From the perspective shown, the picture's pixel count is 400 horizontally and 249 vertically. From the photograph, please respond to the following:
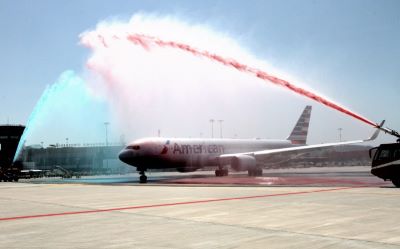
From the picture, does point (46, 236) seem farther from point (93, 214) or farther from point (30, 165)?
point (30, 165)

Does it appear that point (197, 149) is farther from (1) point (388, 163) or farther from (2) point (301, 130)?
(1) point (388, 163)

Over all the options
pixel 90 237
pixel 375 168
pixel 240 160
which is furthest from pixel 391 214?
pixel 240 160

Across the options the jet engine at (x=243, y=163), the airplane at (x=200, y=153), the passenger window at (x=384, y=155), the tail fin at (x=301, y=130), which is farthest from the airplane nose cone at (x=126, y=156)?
the tail fin at (x=301, y=130)

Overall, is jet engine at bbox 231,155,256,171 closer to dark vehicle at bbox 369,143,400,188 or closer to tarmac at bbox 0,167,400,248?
dark vehicle at bbox 369,143,400,188

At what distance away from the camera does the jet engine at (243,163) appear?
150ft

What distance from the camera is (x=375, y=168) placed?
24562 millimetres

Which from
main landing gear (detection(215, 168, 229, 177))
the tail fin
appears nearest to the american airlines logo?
main landing gear (detection(215, 168, 229, 177))

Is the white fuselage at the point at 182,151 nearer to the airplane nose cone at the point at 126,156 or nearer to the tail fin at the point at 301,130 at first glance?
the airplane nose cone at the point at 126,156

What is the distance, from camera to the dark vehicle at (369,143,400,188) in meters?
23.7

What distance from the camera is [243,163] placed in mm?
45750

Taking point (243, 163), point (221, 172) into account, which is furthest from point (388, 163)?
point (221, 172)

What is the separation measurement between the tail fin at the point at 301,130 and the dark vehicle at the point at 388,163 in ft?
120

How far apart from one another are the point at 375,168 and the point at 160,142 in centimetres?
2447

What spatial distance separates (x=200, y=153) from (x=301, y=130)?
67.6 feet
